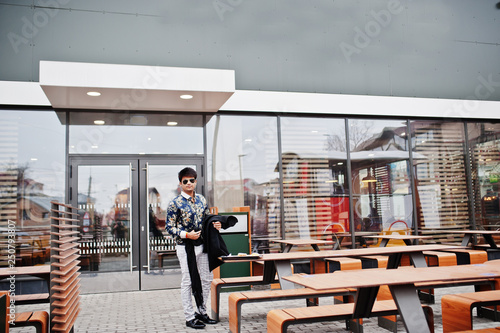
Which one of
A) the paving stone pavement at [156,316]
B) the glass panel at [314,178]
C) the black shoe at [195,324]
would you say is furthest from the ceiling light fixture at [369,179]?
the black shoe at [195,324]

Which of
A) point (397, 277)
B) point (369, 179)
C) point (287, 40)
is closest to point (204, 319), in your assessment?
point (397, 277)

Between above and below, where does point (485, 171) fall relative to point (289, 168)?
below

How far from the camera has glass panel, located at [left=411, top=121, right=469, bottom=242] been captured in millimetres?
10391

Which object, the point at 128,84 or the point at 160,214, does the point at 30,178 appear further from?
the point at 128,84

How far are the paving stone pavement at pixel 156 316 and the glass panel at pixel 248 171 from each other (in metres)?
1.85

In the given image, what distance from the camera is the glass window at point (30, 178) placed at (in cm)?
824

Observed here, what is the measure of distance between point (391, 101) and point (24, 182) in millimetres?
7458

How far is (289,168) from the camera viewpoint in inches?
380

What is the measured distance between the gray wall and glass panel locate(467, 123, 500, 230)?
90 cm

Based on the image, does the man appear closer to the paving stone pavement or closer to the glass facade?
the paving stone pavement

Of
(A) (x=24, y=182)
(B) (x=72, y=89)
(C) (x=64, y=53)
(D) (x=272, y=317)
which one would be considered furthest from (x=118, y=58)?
(D) (x=272, y=317)

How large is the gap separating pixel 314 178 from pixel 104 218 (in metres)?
4.19

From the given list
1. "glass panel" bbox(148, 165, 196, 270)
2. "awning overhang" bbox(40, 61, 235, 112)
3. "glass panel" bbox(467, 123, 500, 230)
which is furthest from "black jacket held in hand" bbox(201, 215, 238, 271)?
"glass panel" bbox(467, 123, 500, 230)

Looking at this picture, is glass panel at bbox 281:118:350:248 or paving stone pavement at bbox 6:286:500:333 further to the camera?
glass panel at bbox 281:118:350:248
